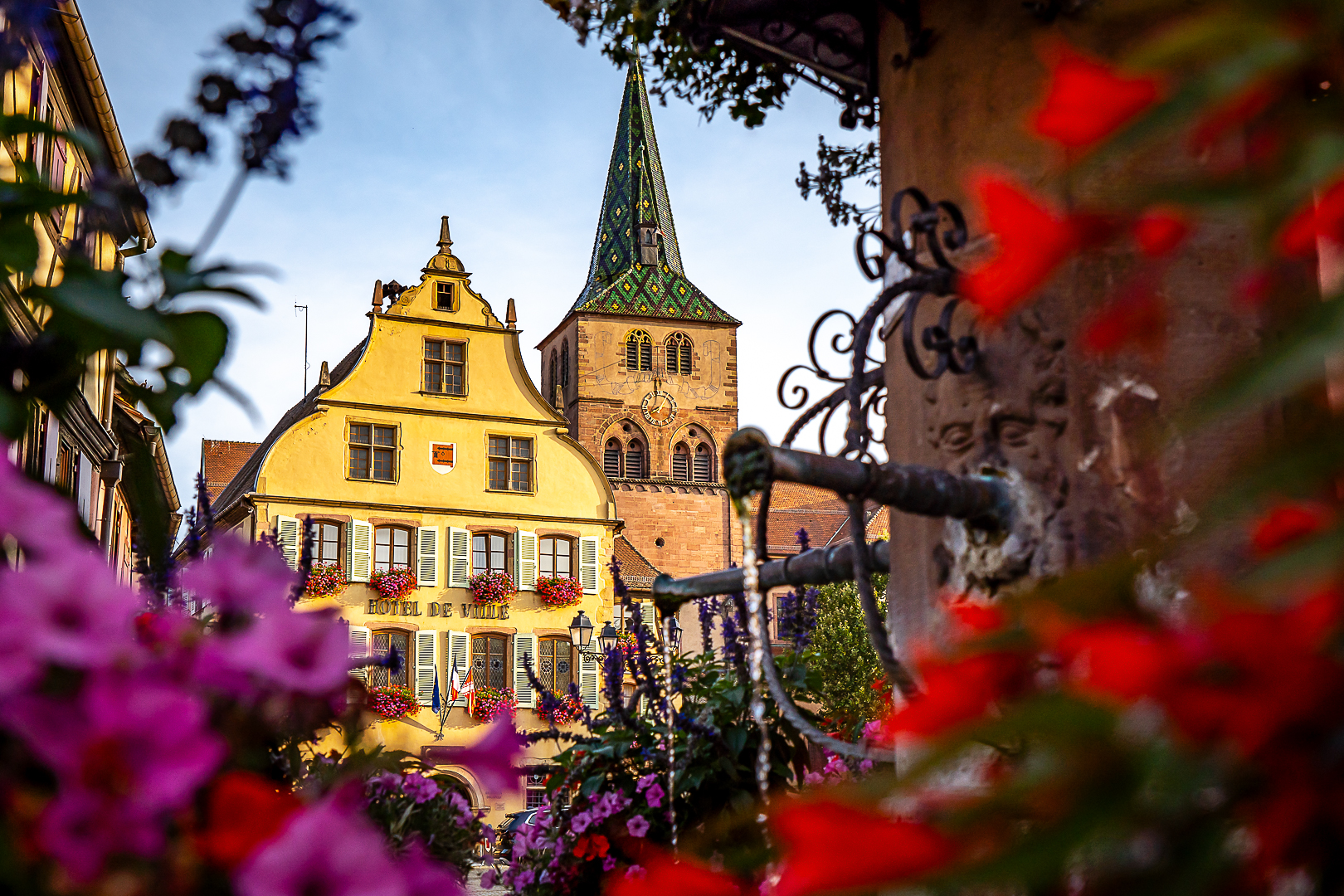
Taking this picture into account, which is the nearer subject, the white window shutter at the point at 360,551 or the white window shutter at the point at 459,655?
the white window shutter at the point at 360,551

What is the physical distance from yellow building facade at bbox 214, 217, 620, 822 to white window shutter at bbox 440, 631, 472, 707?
3 cm

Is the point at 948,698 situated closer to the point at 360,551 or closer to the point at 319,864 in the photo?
the point at 319,864

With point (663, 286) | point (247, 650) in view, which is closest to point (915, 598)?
point (247, 650)

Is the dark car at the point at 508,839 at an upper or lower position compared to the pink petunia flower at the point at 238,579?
lower

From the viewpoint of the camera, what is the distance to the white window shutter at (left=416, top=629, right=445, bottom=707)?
2045cm

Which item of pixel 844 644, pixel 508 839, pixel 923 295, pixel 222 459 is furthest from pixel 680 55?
pixel 222 459

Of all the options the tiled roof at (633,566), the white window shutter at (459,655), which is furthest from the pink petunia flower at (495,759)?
the tiled roof at (633,566)

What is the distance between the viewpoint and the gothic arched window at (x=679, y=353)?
3947 cm

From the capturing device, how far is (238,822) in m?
0.48

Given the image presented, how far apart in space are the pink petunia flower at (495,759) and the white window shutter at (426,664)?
799 inches

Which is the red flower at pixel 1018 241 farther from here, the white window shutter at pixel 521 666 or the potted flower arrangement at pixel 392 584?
the white window shutter at pixel 521 666

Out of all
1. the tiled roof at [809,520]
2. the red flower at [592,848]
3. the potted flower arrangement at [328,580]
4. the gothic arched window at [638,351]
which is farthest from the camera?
the tiled roof at [809,520]

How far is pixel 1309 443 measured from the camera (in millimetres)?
414

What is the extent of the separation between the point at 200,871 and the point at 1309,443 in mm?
423
